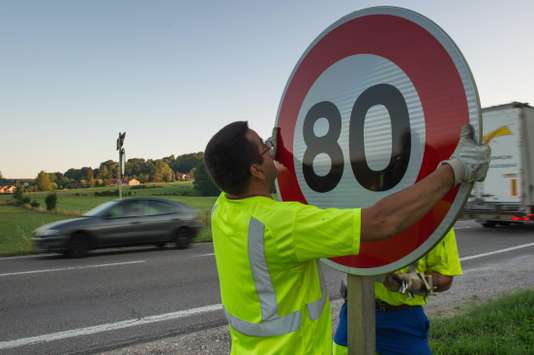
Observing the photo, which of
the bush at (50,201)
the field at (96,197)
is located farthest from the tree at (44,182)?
the bush at (50,201)

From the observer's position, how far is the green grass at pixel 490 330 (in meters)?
3.52

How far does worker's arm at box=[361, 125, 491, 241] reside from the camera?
1.00 meters

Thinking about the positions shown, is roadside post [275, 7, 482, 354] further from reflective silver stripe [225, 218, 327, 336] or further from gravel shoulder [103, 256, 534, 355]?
gravel shoulder [103, 256, 534, 355]

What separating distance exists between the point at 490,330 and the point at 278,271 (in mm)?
3620

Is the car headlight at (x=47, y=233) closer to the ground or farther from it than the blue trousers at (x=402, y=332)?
closer to the ground

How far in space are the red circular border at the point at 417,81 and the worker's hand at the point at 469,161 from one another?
→ 29 mm

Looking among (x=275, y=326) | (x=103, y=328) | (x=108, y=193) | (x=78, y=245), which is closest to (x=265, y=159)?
(x=275, y=326)

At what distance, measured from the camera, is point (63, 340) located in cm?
477

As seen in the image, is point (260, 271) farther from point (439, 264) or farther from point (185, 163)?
point (185, 163)

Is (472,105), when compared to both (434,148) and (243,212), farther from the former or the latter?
(243,212)

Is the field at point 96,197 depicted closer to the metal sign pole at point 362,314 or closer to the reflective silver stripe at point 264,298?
the reflective silver stripe at point 264,298

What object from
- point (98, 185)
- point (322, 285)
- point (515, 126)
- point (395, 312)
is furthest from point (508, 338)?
point (98, 185)

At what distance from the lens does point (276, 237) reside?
126 centimetres

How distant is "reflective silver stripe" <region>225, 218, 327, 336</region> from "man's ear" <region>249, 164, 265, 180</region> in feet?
0.55
